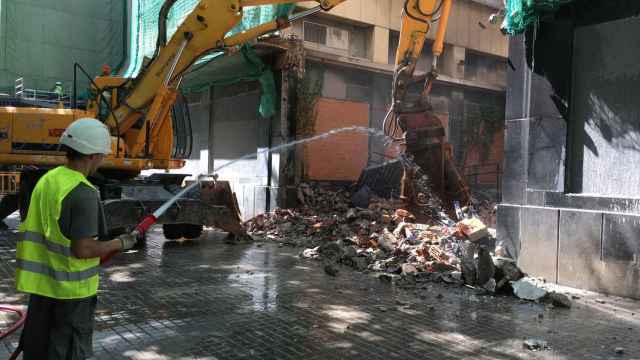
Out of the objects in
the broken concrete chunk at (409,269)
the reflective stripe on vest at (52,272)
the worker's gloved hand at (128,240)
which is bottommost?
the broken concrete chunk at (409,269)

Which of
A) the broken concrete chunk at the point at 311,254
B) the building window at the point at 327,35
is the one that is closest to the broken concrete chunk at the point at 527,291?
the broken concrete chunk at the point at 311,254

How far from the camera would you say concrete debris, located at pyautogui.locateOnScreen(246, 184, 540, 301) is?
7281mm

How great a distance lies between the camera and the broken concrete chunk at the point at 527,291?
21.8 ft

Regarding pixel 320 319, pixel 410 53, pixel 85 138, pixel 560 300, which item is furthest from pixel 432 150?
pixel 85 138

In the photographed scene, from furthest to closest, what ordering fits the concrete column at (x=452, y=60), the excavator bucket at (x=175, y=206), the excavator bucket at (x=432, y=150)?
the concrete column at (x=452, y=60), the excavator bucket at (x=432, y=150), the excavator bucket at (x=175, y=206)

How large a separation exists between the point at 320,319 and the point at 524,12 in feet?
17.4

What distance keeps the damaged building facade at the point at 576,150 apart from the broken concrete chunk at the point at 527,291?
2.84 ft

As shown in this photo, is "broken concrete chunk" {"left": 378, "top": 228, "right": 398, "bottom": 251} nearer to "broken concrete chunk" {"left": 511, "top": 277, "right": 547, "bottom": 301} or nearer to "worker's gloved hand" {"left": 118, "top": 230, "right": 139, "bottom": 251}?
"broken concrete chunk" {"left": 511, "top": 277, "right": 547, "bottom": 301}

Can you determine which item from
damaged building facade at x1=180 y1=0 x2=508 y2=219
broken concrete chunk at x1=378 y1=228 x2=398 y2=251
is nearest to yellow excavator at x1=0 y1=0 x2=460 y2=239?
broken concrete chunk at x1=378 y1=228 x2=398 y2=251

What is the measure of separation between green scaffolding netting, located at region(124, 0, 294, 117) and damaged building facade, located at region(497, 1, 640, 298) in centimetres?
660

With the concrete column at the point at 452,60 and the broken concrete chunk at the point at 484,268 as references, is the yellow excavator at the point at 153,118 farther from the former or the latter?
the concrete column at the point at 452,60

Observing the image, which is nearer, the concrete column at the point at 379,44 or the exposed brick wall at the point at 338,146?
the exposed brick wall at the point at 338,146

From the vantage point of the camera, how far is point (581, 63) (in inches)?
302

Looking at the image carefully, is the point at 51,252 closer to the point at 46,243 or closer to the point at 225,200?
the point at 46,243
